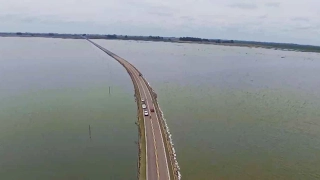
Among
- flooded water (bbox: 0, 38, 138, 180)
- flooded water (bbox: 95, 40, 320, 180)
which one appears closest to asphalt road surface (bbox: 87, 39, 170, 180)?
flooded water (bbox: 0, 38, 138, 180)

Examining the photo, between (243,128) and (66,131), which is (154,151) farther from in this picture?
(243,128)

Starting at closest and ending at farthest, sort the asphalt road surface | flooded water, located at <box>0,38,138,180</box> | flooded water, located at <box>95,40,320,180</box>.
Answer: the asphalt road surface
flooded water, located at <box>0,38,138,180</box>
flooded water, located at <box>95,40,320,180</box>

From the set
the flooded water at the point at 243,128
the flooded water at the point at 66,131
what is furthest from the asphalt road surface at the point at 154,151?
the flooded water at the point at 243,128

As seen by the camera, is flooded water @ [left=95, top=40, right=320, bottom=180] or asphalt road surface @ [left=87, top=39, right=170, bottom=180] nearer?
asphalt road surface @ [left=87, top=39, right=170, bottom=180]

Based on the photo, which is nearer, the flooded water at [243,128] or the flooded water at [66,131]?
the flooded water at [66,131]

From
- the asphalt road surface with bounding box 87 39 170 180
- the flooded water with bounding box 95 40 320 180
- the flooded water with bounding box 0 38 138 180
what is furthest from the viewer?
the flooded water with bounding box 95 40 320 180

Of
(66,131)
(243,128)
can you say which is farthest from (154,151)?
(243,128)

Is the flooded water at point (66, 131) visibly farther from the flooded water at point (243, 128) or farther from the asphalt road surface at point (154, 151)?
Answer: the flooded water at point (243, 128)

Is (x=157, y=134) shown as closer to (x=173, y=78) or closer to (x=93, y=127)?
(x=93, y=127)

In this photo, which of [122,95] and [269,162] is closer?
[269,162]

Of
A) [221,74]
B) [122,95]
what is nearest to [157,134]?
[122,95]

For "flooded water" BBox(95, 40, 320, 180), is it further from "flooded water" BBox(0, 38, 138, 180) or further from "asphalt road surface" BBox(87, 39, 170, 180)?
"flooded water" BBox(0, 38, 138, 180)
